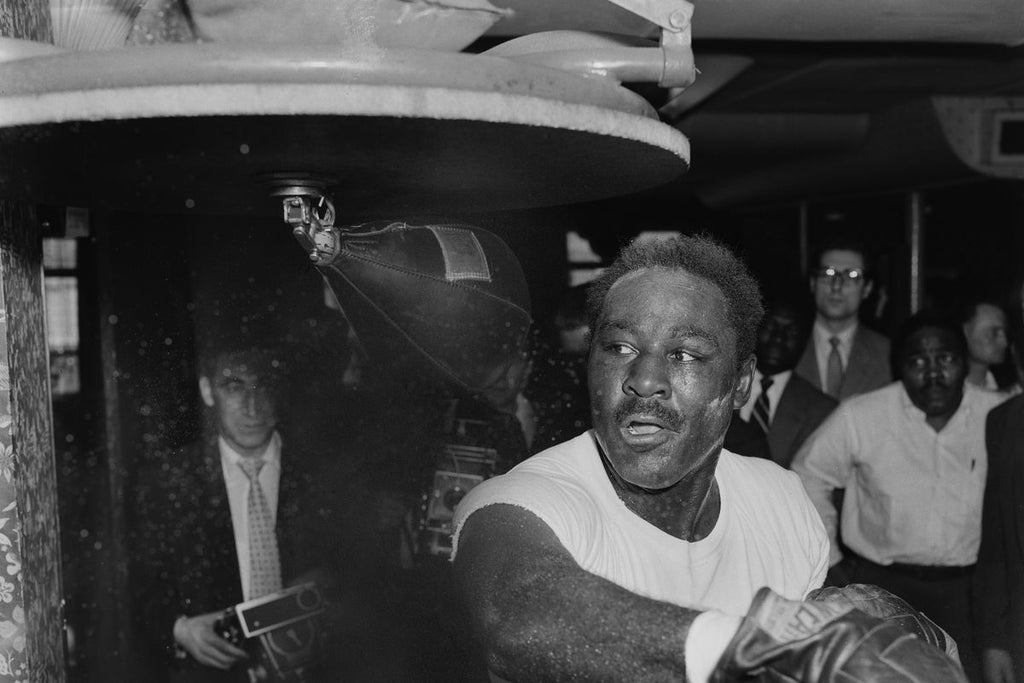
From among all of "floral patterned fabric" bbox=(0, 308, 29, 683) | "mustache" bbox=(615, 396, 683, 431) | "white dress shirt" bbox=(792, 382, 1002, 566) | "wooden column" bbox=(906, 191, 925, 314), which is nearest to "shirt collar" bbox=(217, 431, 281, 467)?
"floral patterned fabric" bbox=(0, 308, 29, 683)

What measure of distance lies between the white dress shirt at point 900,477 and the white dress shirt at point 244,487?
1404 millimetres

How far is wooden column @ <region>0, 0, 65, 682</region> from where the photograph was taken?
105 cm

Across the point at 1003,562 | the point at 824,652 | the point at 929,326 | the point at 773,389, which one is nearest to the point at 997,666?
the point at 1003,562

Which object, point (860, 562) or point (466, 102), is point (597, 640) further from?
point (860, 562)

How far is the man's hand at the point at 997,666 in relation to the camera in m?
2.14

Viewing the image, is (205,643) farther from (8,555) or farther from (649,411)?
(649,411)

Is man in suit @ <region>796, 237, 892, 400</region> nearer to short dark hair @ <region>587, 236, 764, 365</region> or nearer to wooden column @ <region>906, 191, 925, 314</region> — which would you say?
wooden column @ <region>906, 191, 925, 314</region>

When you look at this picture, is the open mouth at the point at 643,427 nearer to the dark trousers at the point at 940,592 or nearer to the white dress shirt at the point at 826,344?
the dark trousers at the point at 940,592

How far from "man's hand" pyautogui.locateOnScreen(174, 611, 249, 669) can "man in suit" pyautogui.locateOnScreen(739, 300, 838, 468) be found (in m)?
1.52

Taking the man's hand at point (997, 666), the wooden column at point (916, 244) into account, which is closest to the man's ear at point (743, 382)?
the man's hand at point (997, 666)

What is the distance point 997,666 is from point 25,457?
6.46 feet

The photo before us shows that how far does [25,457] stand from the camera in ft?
3.57

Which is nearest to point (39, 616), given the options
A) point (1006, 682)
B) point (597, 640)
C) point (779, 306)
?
point (597, 640)

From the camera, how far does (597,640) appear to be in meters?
0.76
